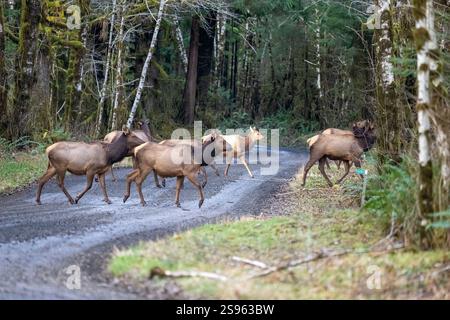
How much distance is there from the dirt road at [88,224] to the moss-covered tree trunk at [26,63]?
14.2 ft

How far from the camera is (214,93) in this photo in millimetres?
42031

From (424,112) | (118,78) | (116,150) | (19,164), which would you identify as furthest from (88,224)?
(118,78)

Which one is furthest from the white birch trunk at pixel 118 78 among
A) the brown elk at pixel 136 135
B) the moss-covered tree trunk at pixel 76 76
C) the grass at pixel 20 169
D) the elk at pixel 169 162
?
the elk at pixel 169 162

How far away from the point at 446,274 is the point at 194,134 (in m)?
26.6

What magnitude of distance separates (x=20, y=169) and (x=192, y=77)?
1764 centimetres

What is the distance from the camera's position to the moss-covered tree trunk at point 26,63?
24016 millimetres

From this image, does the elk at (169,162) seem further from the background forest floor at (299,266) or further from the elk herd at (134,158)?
the background forest floor at (299,266)

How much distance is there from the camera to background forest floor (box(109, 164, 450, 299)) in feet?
27.5

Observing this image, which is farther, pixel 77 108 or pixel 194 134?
pixel 194 134

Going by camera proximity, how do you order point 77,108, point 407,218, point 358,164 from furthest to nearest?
1. point 77,108
2. point 358,164
3. point 407,218

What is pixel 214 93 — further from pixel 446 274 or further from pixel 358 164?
pixel 446 274

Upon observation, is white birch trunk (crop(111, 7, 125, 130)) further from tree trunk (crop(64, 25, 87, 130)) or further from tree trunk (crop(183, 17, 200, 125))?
tree trunk (crop(183, 17, 200, 125))

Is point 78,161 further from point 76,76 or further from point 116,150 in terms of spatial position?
point 76,76
